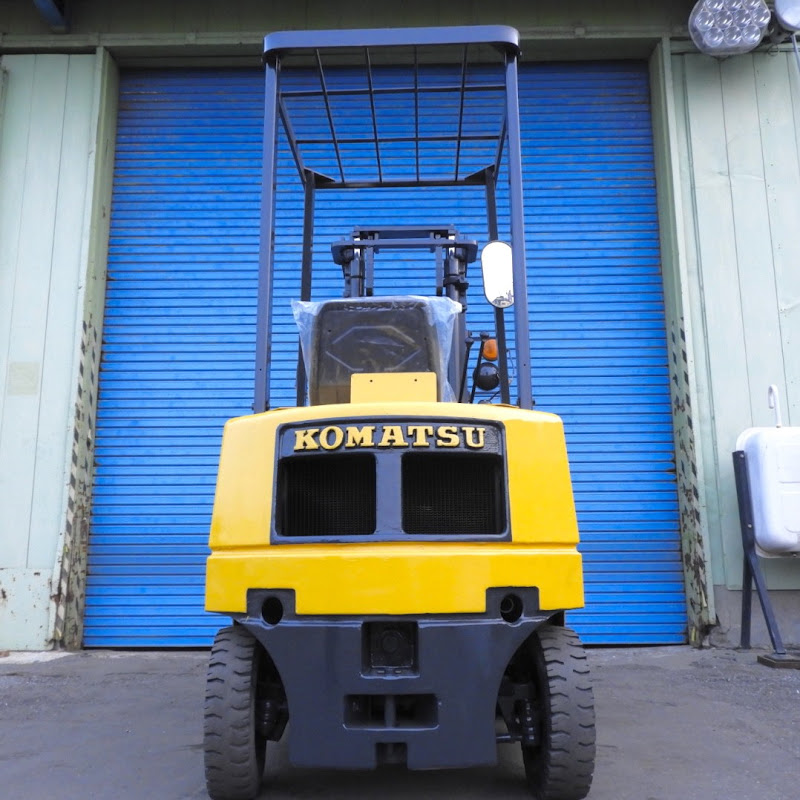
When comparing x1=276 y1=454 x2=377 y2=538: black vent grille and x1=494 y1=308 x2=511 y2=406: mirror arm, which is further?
x1=494 y1=308 x2=511 y2=406: mirror arm

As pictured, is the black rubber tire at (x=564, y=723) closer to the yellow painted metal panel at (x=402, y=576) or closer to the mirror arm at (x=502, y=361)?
the yellow painted metal panel at (x=402, y=576)

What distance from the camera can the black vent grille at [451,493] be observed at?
301 cm

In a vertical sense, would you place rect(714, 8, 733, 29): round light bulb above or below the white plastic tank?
above

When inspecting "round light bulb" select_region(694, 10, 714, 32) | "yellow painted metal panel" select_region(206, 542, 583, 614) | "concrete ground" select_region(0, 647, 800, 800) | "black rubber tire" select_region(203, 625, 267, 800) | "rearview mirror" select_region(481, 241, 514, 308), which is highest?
"round light bulb" select_region(694, 10, 714, 32)

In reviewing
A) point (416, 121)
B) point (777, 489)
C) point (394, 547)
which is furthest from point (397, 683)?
point (777, 489)

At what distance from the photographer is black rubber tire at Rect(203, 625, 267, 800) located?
9.21 feet

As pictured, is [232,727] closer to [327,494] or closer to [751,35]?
[327,494]

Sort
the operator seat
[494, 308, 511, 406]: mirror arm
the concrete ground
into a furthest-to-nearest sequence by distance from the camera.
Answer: [494, 308, 511, 406]: mirror arm
the operator seat
the concrete ground

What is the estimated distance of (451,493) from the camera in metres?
3.06

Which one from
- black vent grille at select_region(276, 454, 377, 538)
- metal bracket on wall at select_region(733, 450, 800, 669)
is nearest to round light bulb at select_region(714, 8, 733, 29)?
metal bracket on wall at select_region(733, 450, 800, 669)

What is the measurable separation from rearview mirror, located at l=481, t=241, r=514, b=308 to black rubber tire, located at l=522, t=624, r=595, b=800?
144 cm

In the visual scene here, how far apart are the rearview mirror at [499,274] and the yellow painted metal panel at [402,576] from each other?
1155 mm

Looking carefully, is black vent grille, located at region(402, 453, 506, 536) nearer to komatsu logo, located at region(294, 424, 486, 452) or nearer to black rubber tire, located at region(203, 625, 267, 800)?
komatsu logo, located at region(294, 424, 486, 452)

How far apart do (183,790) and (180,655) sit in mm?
3604
